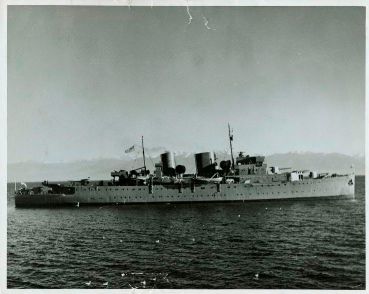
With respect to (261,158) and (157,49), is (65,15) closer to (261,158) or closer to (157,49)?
(157,49)

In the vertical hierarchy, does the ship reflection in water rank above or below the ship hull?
below

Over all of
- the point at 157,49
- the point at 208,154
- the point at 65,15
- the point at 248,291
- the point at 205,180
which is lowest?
the point at 248,291

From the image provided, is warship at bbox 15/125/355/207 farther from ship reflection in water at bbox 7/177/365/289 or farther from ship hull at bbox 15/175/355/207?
ship reflection in water at bbox 7/177/365/289

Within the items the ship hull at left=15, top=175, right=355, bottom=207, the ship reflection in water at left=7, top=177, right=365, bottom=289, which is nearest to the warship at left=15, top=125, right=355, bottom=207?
the ship hull at left=15, top=175, right=355, bottom=207

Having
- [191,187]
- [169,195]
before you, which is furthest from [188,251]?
[191,187]

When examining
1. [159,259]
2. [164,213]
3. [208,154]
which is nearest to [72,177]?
[164,213]

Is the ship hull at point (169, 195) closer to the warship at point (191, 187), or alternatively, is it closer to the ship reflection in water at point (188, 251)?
the warship at point (191, 187)

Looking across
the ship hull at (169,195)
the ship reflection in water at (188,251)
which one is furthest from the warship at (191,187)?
the ship reflection in water at (188,251)
